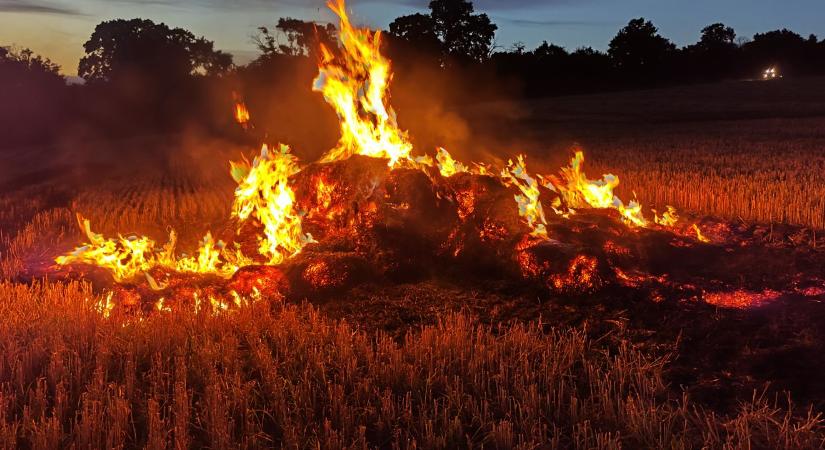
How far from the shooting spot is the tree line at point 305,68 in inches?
1654

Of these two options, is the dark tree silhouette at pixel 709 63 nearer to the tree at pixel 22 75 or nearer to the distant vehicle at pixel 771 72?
the distant vehicle at pixel 771 72

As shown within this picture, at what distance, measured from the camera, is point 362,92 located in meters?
9.13

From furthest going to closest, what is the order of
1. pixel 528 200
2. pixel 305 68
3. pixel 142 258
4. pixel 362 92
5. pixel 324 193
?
pixel 305 68
pixel 324 193
pixel 362 92
pixel 528 200
pixel 142 258

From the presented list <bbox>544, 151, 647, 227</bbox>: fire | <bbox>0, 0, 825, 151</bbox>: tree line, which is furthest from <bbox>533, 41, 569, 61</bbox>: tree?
<bbox>544, 151, 647, 227</bbox>: fire

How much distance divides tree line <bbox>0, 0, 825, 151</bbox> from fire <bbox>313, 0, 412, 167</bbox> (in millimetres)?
27115

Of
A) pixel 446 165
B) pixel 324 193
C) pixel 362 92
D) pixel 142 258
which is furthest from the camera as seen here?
pixel 446 165

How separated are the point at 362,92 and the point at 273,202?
191cm

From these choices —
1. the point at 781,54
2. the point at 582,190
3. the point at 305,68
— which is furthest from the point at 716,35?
the point at 582,190

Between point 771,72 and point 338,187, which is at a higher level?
point 771,72

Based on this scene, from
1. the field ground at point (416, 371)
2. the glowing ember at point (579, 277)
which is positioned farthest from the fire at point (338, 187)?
the field ground at point (416, 371)

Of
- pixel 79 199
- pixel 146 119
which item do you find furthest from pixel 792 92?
pixel 79 199

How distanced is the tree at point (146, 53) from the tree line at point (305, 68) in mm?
117

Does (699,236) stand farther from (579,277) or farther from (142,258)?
(142,258)

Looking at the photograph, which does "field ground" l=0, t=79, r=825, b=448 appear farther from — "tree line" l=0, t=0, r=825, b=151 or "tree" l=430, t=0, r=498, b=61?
"tree" l=430, t=0, r=498, b=61
